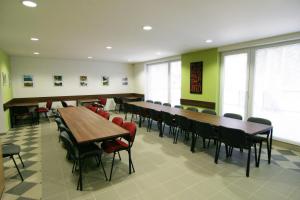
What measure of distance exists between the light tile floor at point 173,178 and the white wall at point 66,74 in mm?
4486

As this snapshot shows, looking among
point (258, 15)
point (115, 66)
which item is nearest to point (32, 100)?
point (115, 66)

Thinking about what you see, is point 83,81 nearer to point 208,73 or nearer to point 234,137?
point 208,73

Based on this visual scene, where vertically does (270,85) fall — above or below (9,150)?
above

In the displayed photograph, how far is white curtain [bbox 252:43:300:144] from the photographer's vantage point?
12.8 ft

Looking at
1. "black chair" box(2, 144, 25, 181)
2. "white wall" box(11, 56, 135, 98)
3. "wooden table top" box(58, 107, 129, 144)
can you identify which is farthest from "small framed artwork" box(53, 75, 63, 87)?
"black chair" box(2, 144, 25, 181)

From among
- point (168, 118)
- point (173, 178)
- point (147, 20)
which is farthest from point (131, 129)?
point (147, 20)

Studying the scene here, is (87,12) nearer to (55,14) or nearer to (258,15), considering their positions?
(55,14)

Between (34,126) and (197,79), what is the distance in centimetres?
586

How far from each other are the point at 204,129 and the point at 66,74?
22.3ft

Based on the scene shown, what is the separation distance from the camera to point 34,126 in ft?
19.8

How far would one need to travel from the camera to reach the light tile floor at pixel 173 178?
239cm

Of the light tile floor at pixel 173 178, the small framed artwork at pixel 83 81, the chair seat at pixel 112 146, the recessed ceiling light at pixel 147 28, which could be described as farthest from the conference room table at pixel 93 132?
the small framed artwork at pixel 83 81

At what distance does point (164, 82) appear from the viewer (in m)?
7.90

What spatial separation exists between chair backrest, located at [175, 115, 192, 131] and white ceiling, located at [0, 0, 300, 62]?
6.16ft
